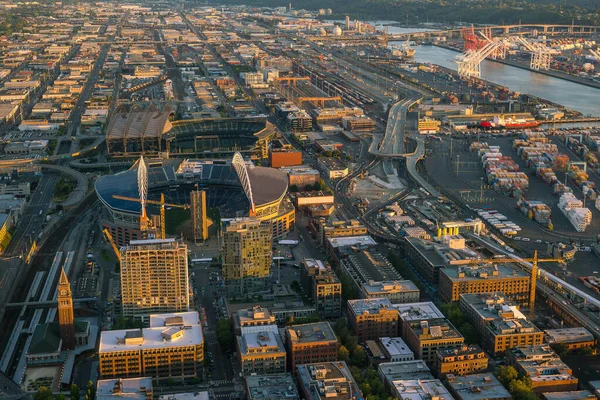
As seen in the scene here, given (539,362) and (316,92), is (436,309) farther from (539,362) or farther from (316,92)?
(316,92)

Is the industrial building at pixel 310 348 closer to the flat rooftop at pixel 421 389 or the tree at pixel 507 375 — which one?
the flat rooftop at pixel 421 389

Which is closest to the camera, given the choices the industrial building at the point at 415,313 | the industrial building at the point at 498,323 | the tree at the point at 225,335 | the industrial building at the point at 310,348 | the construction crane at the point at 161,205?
the industrial building at the point at 310,348

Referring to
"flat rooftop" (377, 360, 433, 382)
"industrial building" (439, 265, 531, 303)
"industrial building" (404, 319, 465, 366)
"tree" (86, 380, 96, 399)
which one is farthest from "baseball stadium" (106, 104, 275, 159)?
"tree" (86, 380, 96, 399)

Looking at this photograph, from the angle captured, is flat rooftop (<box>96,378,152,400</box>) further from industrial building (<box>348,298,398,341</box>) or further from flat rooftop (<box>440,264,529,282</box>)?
flat rooftop (<box>440,264,529,282</box>)

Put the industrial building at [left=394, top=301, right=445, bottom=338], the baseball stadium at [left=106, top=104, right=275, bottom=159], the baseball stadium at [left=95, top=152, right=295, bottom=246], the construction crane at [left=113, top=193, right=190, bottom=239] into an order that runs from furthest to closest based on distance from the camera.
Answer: the baseball stadium at [left=106, top=104, right=275, bottom=159] < the baseball stadium at [left=95, top=152, right=295, bottom=246] < the construction crane at [left=113, top=193, right=190, bottom=239] < the industrial building at [left=394, top=301, right=445, bottom=338]

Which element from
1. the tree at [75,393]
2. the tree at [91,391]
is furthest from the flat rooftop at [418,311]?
the tree at [75,393]
